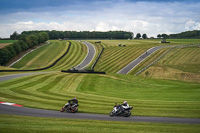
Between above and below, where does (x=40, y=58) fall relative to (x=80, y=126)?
below

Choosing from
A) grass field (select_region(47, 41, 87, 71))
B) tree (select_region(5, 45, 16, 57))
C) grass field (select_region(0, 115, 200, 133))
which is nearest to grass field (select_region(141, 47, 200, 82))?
grass field (select_region(47, 41, 87, 71))

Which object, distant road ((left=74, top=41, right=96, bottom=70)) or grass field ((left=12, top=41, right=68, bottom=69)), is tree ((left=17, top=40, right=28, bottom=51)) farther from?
distant road ((left=74, top=41, right=96, bottom=70))

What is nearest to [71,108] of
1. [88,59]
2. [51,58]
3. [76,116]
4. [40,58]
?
[76,116]

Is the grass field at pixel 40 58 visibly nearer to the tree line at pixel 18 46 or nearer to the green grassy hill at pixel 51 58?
the green grassy hill at pixel 51 58

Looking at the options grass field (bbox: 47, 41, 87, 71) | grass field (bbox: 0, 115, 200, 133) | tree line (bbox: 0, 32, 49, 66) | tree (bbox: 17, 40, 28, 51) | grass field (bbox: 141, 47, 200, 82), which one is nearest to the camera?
grass field (bbox: 0, 115, 200, 133)

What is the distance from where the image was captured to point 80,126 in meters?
16.1

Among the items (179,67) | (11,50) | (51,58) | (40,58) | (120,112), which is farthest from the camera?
(40,58)

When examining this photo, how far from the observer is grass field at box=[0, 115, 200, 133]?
593 inches

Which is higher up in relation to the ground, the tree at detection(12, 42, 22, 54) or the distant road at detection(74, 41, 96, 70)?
the tree at detection(12, 42, 22, 54)

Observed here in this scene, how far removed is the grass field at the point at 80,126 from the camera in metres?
15.1

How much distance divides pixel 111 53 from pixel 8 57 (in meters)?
47.5

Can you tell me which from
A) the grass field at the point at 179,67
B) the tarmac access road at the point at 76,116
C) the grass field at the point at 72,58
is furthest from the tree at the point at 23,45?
the tarmac access road at the point at 76,116

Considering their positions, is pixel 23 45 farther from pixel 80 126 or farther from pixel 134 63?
pixel 80 126

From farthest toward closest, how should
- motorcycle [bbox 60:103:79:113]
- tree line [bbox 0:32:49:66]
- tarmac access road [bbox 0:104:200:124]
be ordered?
tree line [bbox 0:32:49:66] → motorcycle [bbox 60:103:79:113] → tarmac access road [bbox 0:104:200:124]
